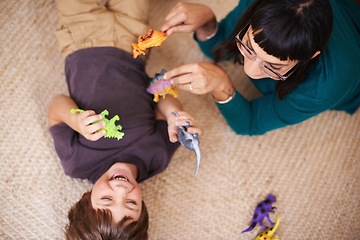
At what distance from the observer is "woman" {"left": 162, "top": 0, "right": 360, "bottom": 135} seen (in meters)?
0.68

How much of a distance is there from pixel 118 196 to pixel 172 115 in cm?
33

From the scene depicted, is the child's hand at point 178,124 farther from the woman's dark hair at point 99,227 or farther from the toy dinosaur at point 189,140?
the woman's dark hair at point 99,227

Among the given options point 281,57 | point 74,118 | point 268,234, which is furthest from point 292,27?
point 268,234

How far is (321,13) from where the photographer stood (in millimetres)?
668

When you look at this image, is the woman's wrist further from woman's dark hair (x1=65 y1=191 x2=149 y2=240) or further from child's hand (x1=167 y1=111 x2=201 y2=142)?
woman's dark hair (x1=65 y1=191 x2=149 y2=240)

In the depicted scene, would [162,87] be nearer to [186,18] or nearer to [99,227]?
[186,18]

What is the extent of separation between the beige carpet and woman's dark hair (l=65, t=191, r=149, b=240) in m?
0.19

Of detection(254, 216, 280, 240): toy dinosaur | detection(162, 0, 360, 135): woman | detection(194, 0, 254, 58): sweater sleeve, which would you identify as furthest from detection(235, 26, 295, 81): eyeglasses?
detection(254, 216, 280, 240): toy dinosaur

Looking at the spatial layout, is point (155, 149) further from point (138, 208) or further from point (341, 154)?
point (341, 154)

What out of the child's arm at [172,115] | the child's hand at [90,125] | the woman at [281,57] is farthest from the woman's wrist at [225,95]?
the child's hand at [90,125]

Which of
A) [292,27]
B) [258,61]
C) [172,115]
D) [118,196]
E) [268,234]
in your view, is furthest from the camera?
[268,234]

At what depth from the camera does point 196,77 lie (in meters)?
0.87

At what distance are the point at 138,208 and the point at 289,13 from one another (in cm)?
72

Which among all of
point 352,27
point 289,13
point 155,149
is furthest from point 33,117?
point 352,27
